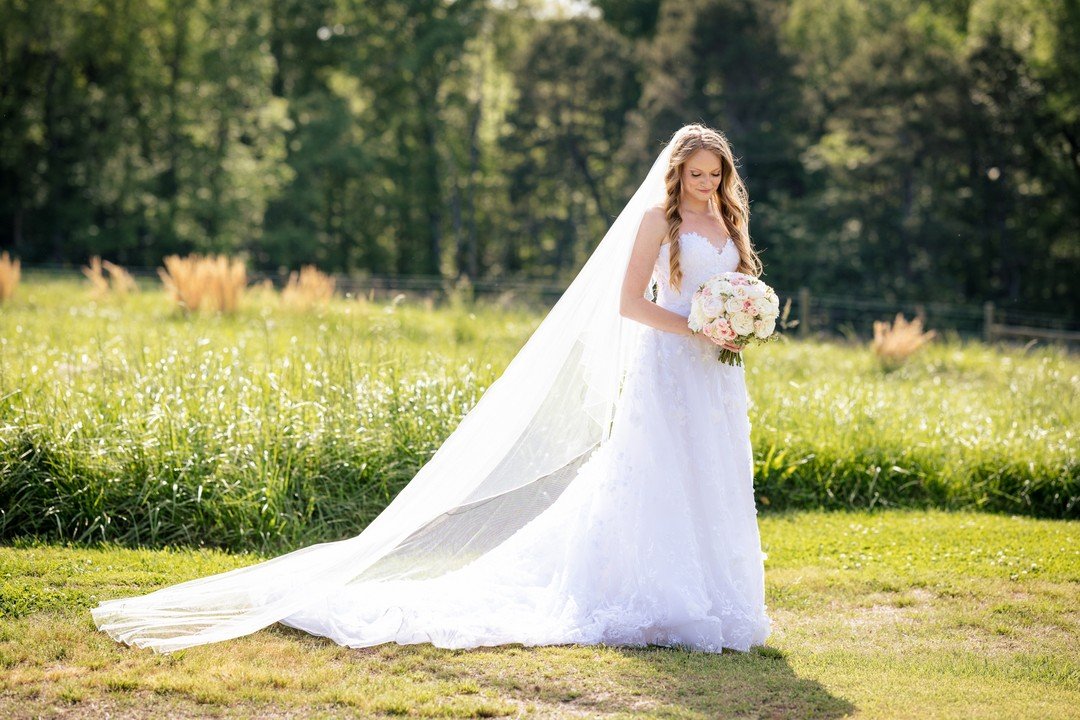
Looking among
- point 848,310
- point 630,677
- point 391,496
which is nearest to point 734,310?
point 630,677

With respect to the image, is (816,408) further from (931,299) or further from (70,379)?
(931,299)

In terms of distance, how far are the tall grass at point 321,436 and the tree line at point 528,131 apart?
19.0 metres

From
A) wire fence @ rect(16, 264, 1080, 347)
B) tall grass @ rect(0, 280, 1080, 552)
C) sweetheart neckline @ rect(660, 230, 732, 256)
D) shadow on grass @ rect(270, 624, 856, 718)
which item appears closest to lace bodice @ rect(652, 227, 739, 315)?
sweetheart neckline @ rect(660, 230, 732, 256)

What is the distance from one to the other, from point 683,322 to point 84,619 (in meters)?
3.07

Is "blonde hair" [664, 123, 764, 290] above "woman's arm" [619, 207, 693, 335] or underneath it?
above

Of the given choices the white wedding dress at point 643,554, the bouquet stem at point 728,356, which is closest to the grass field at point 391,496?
the white wedding dress at point 643,554

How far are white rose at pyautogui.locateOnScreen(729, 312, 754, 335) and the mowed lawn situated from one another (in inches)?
56.7

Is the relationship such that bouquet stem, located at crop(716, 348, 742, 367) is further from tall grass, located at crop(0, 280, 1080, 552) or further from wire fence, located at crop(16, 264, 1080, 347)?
wire fence, located at crop(16, 264, 1080, 347)

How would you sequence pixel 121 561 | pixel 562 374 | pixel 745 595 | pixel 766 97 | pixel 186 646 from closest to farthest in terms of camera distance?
1. pixel 186 646
2. pixel 745 595
3. pixel 562 374
4. pixel 121 561
5. pixel 766 97

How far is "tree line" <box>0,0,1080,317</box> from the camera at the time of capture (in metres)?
28.1

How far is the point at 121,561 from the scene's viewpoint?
559 cm

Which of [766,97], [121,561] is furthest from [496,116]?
[121,561]

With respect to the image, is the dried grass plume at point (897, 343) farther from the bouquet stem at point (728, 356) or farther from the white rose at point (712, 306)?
the white rose at point (712, 306)

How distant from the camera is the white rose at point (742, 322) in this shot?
442 cm
